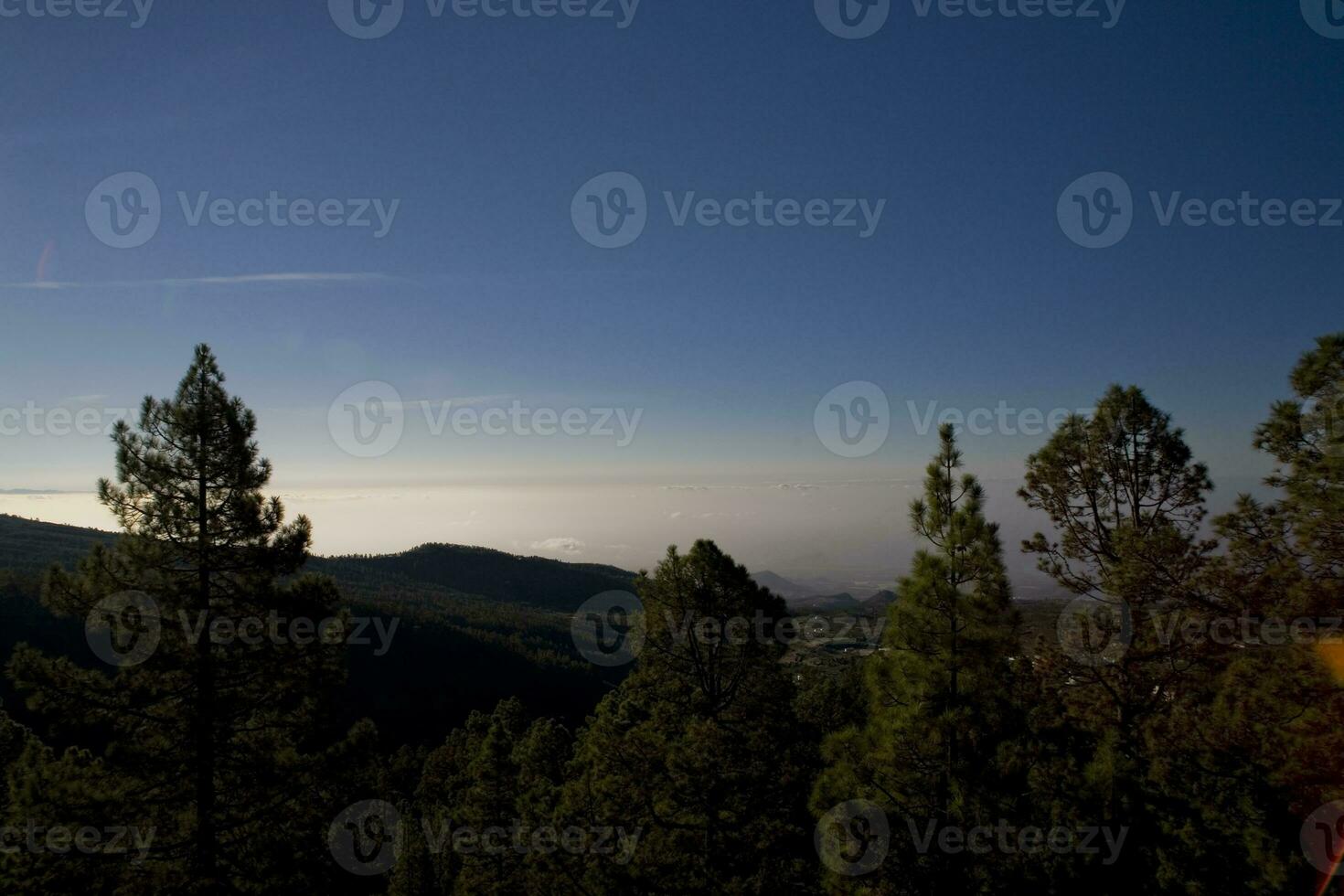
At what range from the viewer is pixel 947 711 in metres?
13.4

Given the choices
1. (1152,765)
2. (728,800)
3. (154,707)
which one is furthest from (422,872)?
(1152,765)

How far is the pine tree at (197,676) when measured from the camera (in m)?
11.0

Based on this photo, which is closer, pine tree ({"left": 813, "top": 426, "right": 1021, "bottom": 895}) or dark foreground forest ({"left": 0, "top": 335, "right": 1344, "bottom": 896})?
dark foreground forest ({"left": 0, "top": 335, "right": 1344, "bottom": 896})

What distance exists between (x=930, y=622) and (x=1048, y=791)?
13.7ft

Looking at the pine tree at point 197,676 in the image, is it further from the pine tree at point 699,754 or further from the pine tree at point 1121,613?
the pine tree at point 1121,613

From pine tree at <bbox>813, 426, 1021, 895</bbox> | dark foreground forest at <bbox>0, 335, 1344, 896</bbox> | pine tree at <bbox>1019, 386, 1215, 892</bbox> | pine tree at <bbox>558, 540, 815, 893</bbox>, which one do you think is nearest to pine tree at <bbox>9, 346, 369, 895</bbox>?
dark foreground forest at <bbox>0, 335, 1344, 896</bbox>

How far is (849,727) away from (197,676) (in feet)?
46.0

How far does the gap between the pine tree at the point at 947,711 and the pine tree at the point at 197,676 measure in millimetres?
11678

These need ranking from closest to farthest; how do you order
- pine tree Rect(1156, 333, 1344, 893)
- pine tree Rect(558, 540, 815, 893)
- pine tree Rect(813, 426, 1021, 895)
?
1. pine tree Rect(1156, 333, 1344, 893)
2. pine tree Rect(813, 426, 1021, 895)
3. pine tree Rect(558, 540, 815, 893)

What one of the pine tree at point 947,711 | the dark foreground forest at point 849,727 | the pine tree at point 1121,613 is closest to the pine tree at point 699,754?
the dark foreground forest at point 849,727

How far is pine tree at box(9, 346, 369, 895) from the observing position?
11.0 metres

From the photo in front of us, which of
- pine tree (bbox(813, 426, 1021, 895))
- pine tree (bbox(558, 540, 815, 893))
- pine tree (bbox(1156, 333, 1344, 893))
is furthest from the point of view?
pine tree (bbox(558, 540, 815, 893))

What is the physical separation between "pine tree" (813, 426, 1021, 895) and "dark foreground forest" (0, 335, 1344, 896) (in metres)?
0.06

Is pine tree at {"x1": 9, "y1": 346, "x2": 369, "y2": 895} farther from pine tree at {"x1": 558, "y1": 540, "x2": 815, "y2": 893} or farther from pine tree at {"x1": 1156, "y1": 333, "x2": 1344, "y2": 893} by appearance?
pine tree at {"x1": 1156, "y1": 333, "x2": 1344, "y2": 893}
